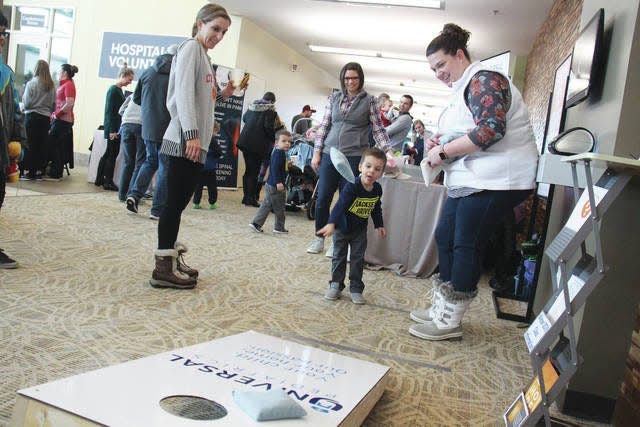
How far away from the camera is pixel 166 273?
2.63 metres

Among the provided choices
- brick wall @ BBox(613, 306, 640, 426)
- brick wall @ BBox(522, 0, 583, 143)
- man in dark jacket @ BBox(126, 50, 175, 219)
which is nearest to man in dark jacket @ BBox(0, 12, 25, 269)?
man in dark jacket @ BBox(126, 50, 175, 219)

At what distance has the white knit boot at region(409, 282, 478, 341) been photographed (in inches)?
92.0

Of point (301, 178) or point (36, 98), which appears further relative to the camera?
point (301, 178)

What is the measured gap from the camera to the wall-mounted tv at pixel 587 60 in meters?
2.12

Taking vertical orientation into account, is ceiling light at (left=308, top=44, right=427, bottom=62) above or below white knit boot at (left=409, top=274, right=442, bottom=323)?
above

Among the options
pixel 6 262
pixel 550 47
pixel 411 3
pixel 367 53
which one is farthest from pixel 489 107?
pixel 367 53

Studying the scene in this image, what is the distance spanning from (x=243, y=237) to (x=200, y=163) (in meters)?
1.85

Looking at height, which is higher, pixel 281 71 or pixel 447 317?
pixel 281 71

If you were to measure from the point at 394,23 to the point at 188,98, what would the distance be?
641 cm

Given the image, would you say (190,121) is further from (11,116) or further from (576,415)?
(576,415)

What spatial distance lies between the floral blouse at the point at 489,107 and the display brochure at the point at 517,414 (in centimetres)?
99

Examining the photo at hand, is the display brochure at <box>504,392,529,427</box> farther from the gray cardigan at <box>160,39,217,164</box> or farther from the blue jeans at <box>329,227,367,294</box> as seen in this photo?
the gray cardigan at <box>160,39,217,164</box>

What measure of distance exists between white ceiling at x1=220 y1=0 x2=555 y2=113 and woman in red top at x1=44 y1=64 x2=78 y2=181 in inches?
112

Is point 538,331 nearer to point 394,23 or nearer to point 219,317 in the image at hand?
point 219,317
